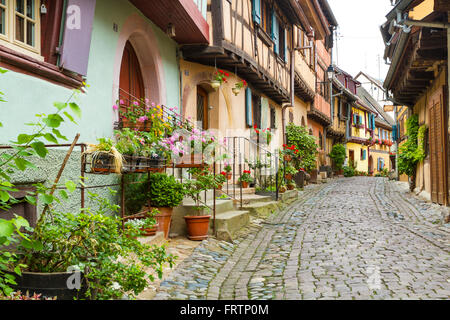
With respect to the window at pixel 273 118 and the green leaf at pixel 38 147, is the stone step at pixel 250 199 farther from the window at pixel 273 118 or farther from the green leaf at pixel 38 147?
the green leaf at pixel 38 147

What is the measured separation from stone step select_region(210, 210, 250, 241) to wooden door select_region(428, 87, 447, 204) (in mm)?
4599

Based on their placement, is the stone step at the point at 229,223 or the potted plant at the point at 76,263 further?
the stone step at the point at 229,223

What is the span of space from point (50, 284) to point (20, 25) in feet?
8.61

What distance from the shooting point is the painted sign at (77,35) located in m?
4.71

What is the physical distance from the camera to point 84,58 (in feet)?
16.6

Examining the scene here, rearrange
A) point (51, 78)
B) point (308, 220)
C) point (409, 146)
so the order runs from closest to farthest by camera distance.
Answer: point (51, 78)
point (308, 220)
point (409, 146)

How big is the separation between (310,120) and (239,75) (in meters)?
12.5

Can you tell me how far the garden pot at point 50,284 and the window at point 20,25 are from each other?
2156 mm

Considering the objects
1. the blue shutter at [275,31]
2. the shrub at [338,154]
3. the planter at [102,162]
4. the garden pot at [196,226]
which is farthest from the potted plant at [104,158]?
the shrub at [338,154]

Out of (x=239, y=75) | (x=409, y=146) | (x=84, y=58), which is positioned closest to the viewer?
(x=84, y=58)

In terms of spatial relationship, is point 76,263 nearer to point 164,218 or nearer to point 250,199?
point 164,218

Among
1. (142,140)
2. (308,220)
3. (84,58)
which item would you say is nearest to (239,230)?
(308,220)

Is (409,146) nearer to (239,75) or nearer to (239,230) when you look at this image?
(239,75)

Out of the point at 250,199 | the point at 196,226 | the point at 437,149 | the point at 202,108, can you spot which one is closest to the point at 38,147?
the point at 196,226
